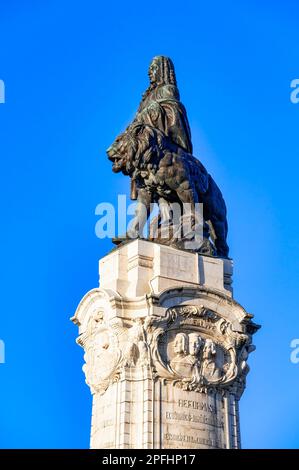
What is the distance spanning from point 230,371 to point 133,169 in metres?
6.57

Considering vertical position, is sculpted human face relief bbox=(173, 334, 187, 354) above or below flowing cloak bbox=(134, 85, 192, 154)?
below

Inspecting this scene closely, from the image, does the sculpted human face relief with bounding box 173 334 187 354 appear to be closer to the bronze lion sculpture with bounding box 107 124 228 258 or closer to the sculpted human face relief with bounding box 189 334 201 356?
the sculpted human face relief with bounding box 189 334 201 356

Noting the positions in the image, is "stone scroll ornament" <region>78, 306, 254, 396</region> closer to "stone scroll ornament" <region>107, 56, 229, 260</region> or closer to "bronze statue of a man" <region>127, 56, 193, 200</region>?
"stone scroll ornament" <region>107, 56, 229, 260</region>

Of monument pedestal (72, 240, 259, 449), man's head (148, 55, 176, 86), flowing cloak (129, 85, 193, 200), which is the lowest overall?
monument pedestal (72, 240, 259, 449)

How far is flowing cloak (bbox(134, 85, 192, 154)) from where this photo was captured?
2895 cm

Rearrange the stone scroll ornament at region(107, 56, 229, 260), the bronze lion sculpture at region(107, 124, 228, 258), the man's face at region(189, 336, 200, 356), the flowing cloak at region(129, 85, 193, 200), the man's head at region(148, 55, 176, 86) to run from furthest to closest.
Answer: the man's head at region(148, 55, 176, 86)
the flowing cloak at region(129, 85, 193, 200)
the bronze lion sculpture at region(107, 124, 228, 258)
the stone scroll ornament at region(107, 56, 229, 260)
the man's face at region(189, 336, 200, 356)

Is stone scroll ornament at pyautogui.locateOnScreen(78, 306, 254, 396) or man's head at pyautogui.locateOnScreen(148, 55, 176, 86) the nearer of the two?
stone scroll ornament at pyautogui.locateOnScreen(78, 306, 254, 396)

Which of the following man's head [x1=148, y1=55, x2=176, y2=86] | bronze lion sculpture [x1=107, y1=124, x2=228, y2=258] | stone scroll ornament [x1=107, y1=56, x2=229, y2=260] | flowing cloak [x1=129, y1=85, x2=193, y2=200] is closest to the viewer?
stone scroll ornament [x1=107, y1=56, x2=229, y2=260]

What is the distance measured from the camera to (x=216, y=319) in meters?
26.3

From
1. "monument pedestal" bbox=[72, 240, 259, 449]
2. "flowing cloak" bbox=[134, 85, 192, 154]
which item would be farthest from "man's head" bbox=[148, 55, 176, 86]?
"monument pedestal" bbox=[72, 240, 259, 449]

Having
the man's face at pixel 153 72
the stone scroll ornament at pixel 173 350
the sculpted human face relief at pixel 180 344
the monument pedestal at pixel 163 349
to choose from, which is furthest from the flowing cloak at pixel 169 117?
the sculpted human face relief at pixel 180 344

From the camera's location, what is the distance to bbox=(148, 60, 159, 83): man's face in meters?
30.4
